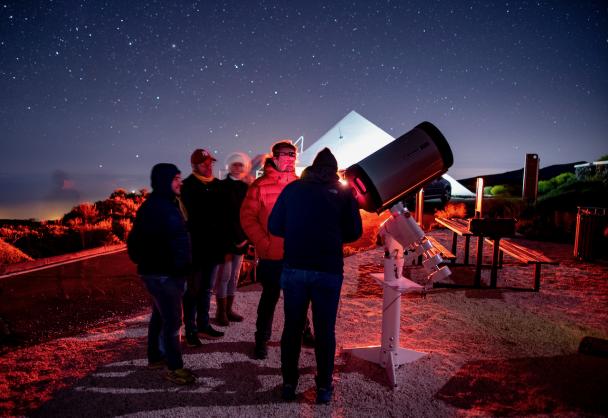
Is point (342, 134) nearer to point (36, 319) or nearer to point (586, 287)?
point (586, 287)

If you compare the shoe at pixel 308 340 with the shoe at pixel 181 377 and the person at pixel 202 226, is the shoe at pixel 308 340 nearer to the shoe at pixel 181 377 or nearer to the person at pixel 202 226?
the person at pixel 202 226

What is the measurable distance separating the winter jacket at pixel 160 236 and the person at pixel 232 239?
1089 millimetres

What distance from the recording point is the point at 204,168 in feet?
12.3

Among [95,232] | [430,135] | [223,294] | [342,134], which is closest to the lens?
[430,135]

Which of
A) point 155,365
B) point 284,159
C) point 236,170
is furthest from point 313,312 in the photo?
point 236,170

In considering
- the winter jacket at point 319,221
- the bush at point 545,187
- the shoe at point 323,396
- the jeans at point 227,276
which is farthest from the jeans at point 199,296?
the bush at point 545,187

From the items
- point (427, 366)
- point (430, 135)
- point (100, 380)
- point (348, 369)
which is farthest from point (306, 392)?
point (430, 135)

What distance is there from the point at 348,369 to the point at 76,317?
3.22 meters

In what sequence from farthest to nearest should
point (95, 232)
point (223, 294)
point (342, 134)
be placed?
point (342, 134) → point (95, 232) → point (223, 294)

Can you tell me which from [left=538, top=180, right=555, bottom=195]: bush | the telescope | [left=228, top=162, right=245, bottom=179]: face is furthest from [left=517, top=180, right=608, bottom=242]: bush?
[left=228, top=162, right=245, bottom=179]: face

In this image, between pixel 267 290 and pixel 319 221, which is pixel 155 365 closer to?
pixel 267 290

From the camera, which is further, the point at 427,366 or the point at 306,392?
the point at 427,366

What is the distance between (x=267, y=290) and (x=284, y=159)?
1156 millimetres

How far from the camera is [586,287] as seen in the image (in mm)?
6133
